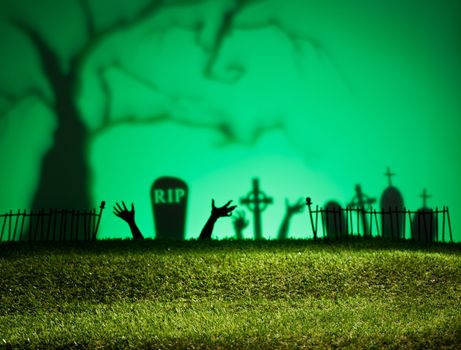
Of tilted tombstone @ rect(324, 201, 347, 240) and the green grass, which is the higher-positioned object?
tilted tombstone @ rect(324, 201, 347, 240)

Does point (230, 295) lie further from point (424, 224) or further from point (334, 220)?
point (424, 224)

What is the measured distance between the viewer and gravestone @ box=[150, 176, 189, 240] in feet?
59.2

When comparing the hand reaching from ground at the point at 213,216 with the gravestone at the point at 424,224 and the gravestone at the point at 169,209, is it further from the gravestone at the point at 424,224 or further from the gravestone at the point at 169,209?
the gravestone at the point at 424,224

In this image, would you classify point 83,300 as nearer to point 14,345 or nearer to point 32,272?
point 32,272

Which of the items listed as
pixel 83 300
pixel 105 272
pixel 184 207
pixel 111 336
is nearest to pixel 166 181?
pixel 184 207

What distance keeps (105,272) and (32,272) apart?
1.44 m

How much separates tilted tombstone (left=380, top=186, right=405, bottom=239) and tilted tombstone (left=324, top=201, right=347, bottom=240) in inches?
46.8

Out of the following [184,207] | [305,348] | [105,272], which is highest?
[184,207]

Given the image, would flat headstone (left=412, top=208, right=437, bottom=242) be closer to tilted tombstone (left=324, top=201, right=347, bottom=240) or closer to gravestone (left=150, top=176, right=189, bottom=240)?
tilted tombstone (left=324, top=201, right=347, bottom=240)

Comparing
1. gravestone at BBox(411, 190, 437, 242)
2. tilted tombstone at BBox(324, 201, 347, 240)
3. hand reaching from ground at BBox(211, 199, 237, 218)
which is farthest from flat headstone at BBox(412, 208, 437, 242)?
hand reaching from ground at BBox(211, 199, 237, 218)

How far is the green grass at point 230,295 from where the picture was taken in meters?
8.23

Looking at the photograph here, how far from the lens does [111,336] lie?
8.23m

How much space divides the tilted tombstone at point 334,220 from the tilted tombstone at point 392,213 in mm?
1190

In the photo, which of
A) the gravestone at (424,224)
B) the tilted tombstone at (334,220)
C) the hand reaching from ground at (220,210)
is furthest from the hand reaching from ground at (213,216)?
the gravestone at (424,224)
